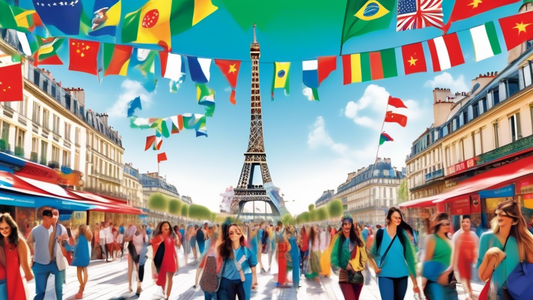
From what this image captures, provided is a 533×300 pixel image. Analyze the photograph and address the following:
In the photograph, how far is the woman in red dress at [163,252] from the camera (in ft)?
27.6

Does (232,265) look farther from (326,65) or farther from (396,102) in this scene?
(396,102)

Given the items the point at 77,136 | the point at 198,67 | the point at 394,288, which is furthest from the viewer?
the point at 77,136

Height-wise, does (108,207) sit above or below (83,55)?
below

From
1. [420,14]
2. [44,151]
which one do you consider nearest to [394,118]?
[420,14]

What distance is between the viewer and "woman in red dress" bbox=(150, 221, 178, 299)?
Result: 8406 millimetres

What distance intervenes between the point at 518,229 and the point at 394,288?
186 cm

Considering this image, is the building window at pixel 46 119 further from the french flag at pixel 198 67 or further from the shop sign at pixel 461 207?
the shop sign at pixel 461 207

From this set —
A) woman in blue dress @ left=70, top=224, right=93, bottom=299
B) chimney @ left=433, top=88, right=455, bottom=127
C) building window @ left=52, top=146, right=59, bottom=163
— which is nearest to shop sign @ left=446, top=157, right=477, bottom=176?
chimney @ left=433, top=88, right=455, bottom=127

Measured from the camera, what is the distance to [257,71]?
67.9m

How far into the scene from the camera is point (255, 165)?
226 ft

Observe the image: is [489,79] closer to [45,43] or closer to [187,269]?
[187,269]

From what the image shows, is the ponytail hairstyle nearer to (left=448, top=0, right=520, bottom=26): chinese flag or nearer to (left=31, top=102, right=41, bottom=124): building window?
(left=448, top=0, right=520, bottom=26): chinese flag

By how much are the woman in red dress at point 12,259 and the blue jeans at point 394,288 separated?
11.9 feet

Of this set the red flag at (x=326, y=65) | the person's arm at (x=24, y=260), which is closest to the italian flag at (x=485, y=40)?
the red flag at (x=326, y=65)
